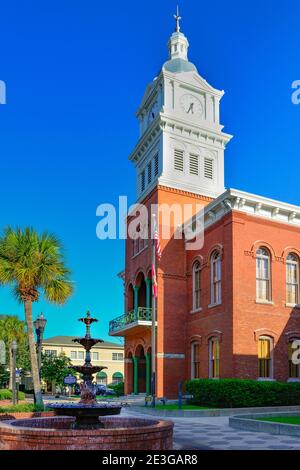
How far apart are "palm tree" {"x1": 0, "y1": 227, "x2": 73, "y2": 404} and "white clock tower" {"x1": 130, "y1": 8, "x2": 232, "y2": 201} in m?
12.4

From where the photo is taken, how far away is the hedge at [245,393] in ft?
82.6

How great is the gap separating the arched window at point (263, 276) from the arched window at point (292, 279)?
1.41 metres

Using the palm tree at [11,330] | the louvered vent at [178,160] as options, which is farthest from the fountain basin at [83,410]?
the palm tree at [11,330]

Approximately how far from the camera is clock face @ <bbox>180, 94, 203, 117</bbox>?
37.6m

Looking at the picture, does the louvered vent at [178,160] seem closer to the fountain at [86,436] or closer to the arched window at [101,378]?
the fountain at [86,436]

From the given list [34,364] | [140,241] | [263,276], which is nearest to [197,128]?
[140,241]

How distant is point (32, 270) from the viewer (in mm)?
23391

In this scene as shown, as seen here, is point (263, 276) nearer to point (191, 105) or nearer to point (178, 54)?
point (191, 105)

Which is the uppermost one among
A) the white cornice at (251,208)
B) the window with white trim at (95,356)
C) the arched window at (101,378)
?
the white cornice at (251,208)

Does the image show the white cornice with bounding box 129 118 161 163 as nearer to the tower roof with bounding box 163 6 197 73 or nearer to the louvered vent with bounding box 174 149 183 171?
the louvered vent with bounding box 174 149 183 171

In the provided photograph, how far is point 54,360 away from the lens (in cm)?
6431

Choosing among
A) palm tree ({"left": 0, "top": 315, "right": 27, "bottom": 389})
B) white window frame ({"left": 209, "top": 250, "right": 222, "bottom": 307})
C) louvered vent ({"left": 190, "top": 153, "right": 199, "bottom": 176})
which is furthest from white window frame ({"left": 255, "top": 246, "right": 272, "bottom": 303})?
palm tree ({"left": 0, "top": 315, "right": 27, "bottom": 389})

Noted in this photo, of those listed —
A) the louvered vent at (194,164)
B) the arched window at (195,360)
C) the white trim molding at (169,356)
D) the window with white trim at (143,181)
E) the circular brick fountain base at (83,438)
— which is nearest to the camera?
A: the circular brick fountain base at (83,438)

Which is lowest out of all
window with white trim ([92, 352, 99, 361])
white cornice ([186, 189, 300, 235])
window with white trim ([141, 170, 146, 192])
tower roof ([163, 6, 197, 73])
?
window with white trim ([92, 352, 99, 361])
